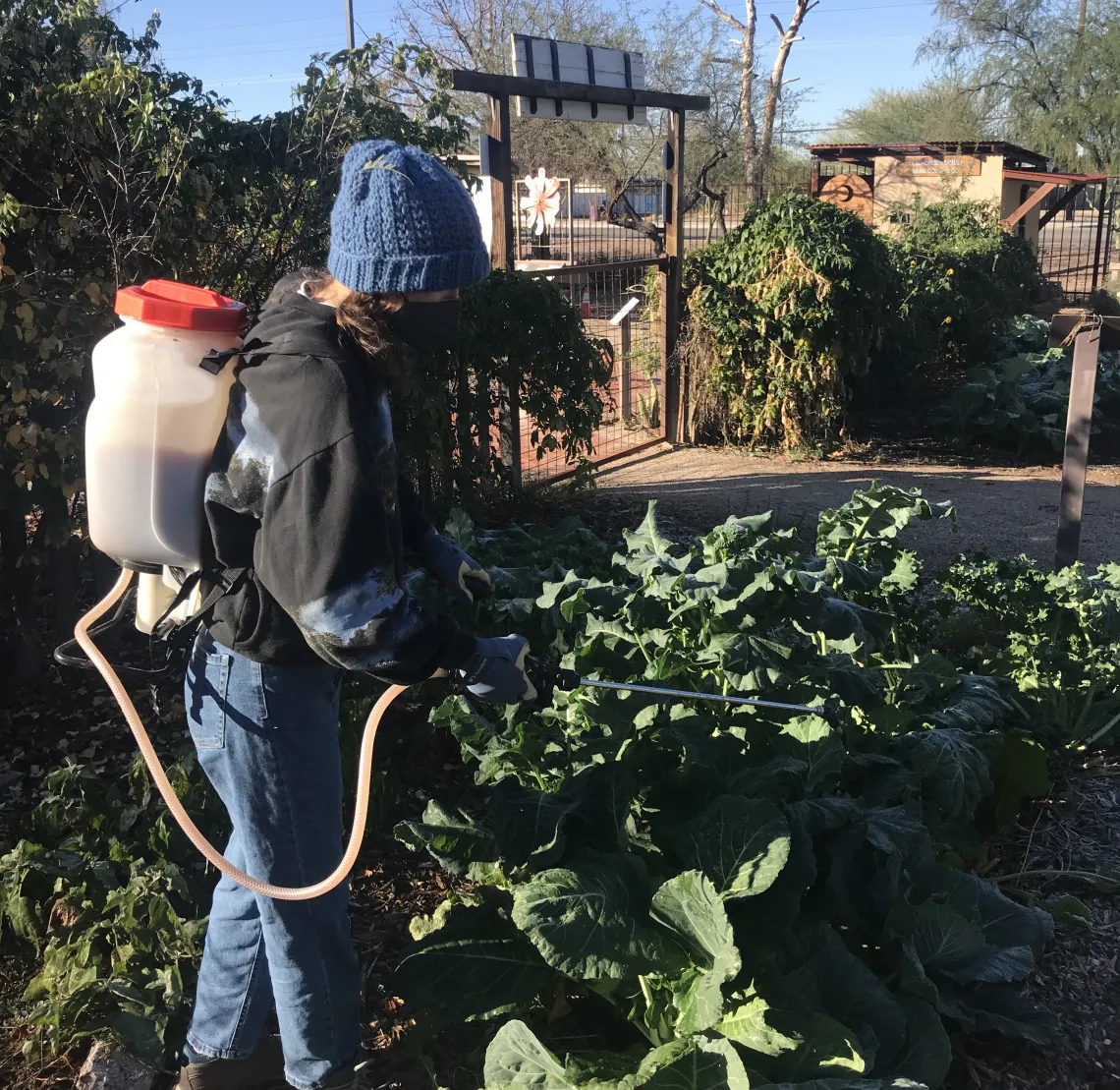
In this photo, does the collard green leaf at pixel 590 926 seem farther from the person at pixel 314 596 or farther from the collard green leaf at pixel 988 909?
the collard green leaf at pixel 988 909

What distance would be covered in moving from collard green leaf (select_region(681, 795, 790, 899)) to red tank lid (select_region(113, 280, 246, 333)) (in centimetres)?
147

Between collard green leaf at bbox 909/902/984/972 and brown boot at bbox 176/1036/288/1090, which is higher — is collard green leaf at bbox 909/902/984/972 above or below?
above

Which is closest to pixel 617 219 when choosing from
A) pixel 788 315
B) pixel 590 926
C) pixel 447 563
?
pixel 788 315

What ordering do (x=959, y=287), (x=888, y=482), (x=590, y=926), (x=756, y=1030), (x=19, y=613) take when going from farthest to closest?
(x=959, y=287) → (x=888, y=482) → (x=19, y=613) → (x=590, y=926) → (x=756, y=1030)

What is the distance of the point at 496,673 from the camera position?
209 cm

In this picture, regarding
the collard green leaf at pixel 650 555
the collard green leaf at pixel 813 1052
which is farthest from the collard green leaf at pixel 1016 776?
the collard green leaf at pixel 813 1052

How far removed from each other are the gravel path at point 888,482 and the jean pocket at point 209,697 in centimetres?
466

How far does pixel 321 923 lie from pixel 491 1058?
0.44 metres

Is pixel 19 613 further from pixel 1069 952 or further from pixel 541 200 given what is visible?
pixel 541 200

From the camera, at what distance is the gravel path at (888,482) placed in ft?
21.8

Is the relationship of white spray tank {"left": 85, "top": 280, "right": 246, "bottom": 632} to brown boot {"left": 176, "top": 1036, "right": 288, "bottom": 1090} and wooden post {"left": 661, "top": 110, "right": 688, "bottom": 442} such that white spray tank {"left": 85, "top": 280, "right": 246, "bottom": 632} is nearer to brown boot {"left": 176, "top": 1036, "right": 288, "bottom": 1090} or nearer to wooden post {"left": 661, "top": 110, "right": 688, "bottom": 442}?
brown boot {"left": 176, "top": 1036, "right": 288, "bottom": 1090}

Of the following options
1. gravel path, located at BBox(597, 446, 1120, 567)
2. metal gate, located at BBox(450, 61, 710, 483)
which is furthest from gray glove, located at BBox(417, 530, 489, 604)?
gravel path, located at BBox(597, 446, 1120, 567)

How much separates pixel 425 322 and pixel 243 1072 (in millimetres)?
A: 1703

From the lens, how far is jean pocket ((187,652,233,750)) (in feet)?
6.59
